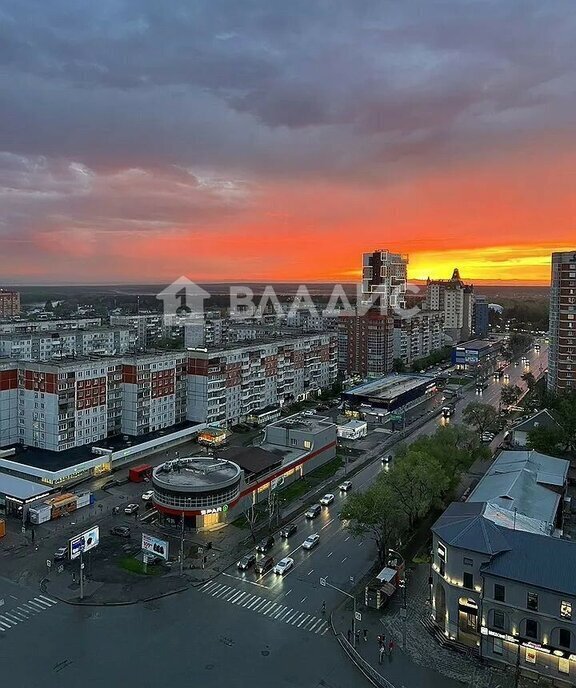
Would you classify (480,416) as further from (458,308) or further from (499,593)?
(458,308)

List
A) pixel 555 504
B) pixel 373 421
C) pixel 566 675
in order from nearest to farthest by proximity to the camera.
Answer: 1. pixel 566 675
2. pixel 555 504
3. pixel 373 421

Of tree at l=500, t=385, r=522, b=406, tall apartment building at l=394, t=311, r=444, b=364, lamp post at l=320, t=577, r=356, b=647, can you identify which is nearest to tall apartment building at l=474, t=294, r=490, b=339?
tall apartment building at l=394, t=311, r=444, b=364

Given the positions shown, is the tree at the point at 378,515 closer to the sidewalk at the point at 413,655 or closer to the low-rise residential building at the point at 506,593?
the sidewalk at the point at 413,655

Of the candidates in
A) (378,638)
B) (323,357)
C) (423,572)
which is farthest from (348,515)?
(323,357)

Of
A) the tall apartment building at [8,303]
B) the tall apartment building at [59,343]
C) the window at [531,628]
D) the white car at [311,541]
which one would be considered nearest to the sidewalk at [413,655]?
the window at [531,628]

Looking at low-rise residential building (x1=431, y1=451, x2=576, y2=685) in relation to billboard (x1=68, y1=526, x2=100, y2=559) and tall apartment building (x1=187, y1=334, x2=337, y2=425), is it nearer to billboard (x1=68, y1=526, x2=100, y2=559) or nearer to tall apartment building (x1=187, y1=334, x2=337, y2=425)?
billboard (x1=68, y1=526, x2=100, y2=559)

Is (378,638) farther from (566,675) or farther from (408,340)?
(408,340)
